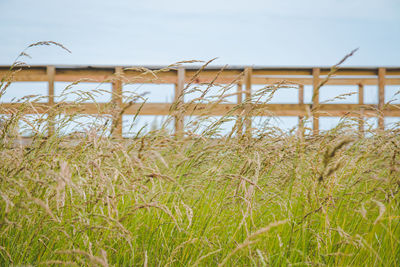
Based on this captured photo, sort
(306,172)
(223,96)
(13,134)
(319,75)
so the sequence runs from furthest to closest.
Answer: (319,75) < (306,172) < (13,134) < (223,96)

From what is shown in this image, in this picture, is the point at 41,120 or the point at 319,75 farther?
the point at 319,75

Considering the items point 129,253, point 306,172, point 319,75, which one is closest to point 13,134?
point 129,253

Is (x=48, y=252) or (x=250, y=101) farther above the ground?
(x=250, y=101)

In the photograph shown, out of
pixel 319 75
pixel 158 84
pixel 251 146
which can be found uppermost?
pixel 319 75

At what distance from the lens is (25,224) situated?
1757mm

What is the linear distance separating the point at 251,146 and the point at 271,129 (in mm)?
278

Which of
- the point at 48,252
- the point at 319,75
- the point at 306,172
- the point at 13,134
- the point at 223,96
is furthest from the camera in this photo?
the point at 319,75

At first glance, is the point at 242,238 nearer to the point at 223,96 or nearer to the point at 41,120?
the point at 223,96

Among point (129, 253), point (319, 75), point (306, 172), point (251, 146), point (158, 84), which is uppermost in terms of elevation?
point (319, 75)

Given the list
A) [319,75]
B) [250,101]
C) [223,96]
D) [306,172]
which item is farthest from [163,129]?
[319,75]

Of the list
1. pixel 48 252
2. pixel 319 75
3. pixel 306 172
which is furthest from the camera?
pixel 319 75

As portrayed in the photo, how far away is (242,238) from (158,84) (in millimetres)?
907

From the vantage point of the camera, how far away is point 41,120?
207 cm

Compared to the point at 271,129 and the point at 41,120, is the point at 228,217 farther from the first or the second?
the point at 41,120
